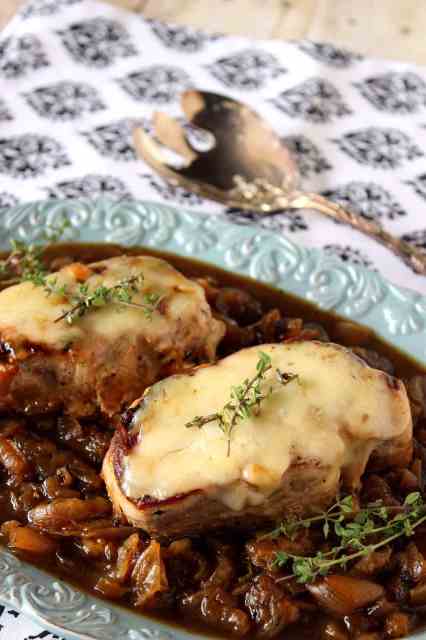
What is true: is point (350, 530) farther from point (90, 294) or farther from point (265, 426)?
point (90, 294)

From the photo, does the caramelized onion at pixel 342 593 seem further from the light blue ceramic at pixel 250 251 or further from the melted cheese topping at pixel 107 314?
the light blue ceramic at pixel 250 251

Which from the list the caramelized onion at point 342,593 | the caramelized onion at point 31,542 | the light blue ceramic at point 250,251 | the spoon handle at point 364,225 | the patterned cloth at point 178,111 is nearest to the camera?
the caramelized onion at point 342,593

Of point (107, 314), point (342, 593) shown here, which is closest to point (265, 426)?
point (342, 593)

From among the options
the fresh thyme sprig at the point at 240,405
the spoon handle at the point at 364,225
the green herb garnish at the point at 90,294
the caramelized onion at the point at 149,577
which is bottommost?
the caramelized onion at the point at 149,577

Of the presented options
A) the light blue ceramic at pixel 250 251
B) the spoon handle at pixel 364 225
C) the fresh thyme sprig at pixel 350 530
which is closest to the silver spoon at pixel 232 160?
the spoon handle at pixel 364 225

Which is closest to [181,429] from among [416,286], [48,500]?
[48,500]

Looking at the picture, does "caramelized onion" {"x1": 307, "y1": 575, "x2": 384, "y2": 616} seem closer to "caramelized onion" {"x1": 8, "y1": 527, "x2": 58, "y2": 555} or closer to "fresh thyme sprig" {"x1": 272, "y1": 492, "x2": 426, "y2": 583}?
"fresh thyme sprig" {"x1": 272, "y1": 492, "x2": 426, "y2": 583}

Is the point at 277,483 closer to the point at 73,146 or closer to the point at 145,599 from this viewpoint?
the point at 145,599
